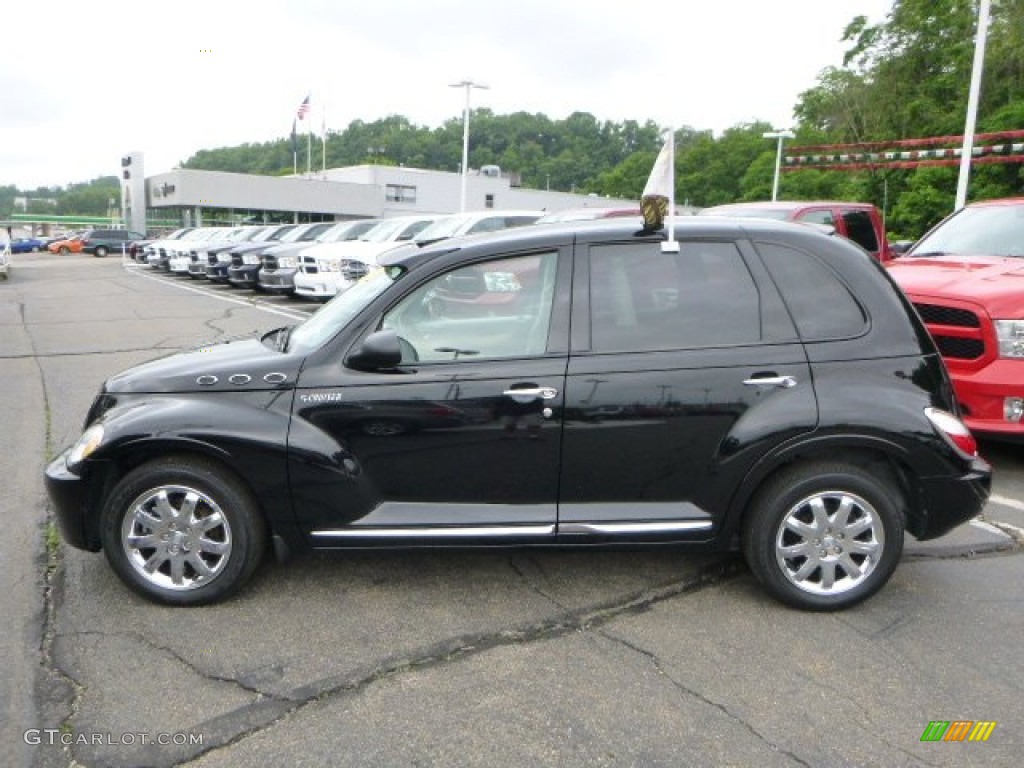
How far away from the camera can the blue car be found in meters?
57.6

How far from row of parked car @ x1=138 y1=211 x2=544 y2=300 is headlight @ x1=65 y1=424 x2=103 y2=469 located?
A: 23.4 ft

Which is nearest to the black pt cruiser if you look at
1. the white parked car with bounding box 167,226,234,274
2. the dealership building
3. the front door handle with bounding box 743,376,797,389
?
the front door handle with bounding box 743,376,797,389

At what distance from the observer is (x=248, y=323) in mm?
14031

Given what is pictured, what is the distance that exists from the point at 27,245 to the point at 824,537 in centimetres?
6592

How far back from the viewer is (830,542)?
3.70m

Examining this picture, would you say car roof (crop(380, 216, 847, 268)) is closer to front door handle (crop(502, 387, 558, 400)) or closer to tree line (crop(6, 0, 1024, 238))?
front door handle (crop(502, 387, 558, 400))

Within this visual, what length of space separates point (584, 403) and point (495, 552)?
2.64ft

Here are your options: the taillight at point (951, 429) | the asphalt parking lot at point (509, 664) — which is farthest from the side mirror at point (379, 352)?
the taillight at point (951, 429)

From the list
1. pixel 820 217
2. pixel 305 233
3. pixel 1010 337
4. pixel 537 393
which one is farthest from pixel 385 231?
pixel 537 393

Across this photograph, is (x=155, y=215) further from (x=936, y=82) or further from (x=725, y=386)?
(x=725, y=386)

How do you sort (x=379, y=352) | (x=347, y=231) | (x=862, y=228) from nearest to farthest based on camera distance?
1. (x=379, y=352)
2. (x=862, y=228)
3. (x=347, y=231)

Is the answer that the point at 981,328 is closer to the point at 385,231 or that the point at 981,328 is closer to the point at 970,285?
the point at 970,285

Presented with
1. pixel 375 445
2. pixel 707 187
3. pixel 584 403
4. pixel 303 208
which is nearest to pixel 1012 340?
pixel 584 403

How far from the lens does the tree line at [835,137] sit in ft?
96.8
